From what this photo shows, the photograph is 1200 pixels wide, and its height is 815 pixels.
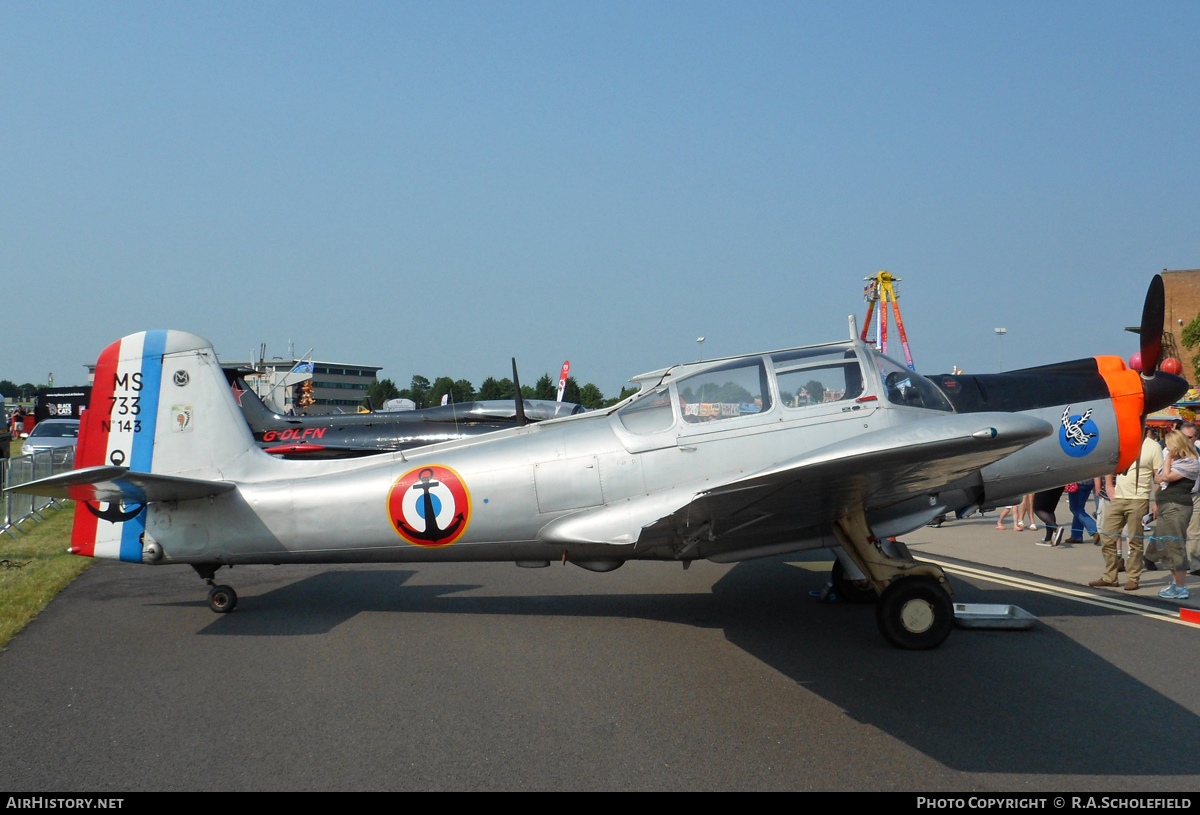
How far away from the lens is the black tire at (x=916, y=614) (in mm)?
5664

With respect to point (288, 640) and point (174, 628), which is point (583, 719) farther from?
point (174, 628)

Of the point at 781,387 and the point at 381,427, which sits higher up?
the point at 381,427

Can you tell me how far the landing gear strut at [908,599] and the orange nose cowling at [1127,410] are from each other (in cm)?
214

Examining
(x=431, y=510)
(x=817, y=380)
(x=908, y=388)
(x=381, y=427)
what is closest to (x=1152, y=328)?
(x=908, y=388)

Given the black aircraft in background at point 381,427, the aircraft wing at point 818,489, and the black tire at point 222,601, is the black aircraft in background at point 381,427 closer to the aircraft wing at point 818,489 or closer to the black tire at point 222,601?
the black tire at point 222,601

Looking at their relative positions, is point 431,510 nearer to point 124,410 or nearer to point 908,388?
point 124,410

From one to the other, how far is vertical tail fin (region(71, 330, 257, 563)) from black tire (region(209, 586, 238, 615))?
105cm

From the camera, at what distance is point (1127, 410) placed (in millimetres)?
6469

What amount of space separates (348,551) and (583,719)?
295 cm

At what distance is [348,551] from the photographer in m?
6.46

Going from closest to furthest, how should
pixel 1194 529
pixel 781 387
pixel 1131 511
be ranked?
pixel 781 387 < pixel 1131 511 < pixel 1194 529

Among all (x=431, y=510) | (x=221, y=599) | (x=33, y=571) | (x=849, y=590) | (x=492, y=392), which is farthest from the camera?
(x=492, y=392)

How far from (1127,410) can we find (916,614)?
2711 mm
